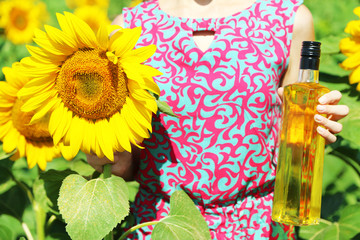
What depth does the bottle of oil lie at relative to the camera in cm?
95

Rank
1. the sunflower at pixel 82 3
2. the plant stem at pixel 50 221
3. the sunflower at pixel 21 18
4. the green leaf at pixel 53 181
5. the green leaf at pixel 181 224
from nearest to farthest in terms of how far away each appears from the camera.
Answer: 1. the green leaf at pixel 181 224
2. the green leaf at pixel 53 181
3. the plant stem at pixel 50 221
4. the sunflower at pixel 21 18
5. the sunflower at pixel 82 3

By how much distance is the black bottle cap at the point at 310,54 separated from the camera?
879 millimetres

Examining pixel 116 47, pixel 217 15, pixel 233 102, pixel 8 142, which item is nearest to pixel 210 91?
pixel 233 102

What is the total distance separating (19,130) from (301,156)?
2.21ft

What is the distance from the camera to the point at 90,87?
898mm

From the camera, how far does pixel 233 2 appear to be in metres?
1.14

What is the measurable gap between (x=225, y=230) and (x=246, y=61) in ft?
1.14

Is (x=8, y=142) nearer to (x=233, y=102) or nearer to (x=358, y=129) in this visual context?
(x=233, y=102)

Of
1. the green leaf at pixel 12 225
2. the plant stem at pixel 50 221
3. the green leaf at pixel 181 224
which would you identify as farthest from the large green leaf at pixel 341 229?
the green leaf at pixel 12 225

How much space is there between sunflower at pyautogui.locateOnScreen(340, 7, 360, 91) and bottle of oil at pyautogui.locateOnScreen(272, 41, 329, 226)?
0.40m

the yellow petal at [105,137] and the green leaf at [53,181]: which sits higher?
the yellow petal at [105,137]

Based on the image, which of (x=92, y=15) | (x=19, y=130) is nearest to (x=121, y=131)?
(x=19, y=130)

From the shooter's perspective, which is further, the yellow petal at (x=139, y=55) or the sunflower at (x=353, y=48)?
the sunflower at (x=353, y=48)

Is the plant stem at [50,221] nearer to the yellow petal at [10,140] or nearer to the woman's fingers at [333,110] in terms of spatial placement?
the yellow petal at [10,140]
